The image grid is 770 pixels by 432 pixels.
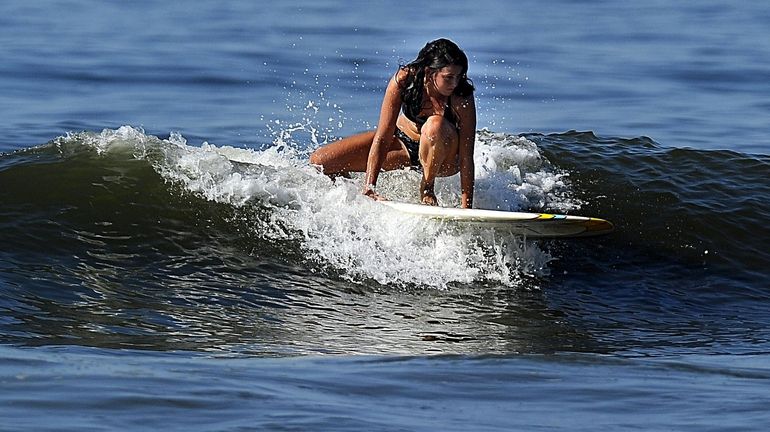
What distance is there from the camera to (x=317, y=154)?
8062 millimetres

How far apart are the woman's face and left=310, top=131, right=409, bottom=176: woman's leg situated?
25.5 inches

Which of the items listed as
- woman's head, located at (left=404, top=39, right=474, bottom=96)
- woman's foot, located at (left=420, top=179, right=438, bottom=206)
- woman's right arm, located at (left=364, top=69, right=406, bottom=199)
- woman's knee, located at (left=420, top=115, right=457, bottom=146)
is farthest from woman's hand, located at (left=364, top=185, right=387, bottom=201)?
woman's head, located at (left=404, top=39, right=474, bottom=96)

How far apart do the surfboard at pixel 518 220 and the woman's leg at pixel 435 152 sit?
0.20 m

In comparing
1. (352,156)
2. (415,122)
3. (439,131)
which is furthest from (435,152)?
(352,156)

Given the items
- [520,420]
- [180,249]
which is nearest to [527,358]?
[520,420]

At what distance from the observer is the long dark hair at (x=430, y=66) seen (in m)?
7.06

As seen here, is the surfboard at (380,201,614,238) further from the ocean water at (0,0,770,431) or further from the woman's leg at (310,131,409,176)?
the woman's leg at (310,131,409,176)

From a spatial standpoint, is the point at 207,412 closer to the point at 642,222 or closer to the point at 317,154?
the point at 317,154

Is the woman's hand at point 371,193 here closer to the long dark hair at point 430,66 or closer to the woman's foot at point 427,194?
the woman's foot at point 427,194

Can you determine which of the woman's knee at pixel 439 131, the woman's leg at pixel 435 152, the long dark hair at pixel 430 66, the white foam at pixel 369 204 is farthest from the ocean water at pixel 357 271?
the long dark hair at pixel 430 66

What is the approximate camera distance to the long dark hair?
706 centimetres

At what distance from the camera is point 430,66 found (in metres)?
7.15

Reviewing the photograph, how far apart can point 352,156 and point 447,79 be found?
3.47ft

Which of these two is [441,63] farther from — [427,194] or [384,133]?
[427,194]
